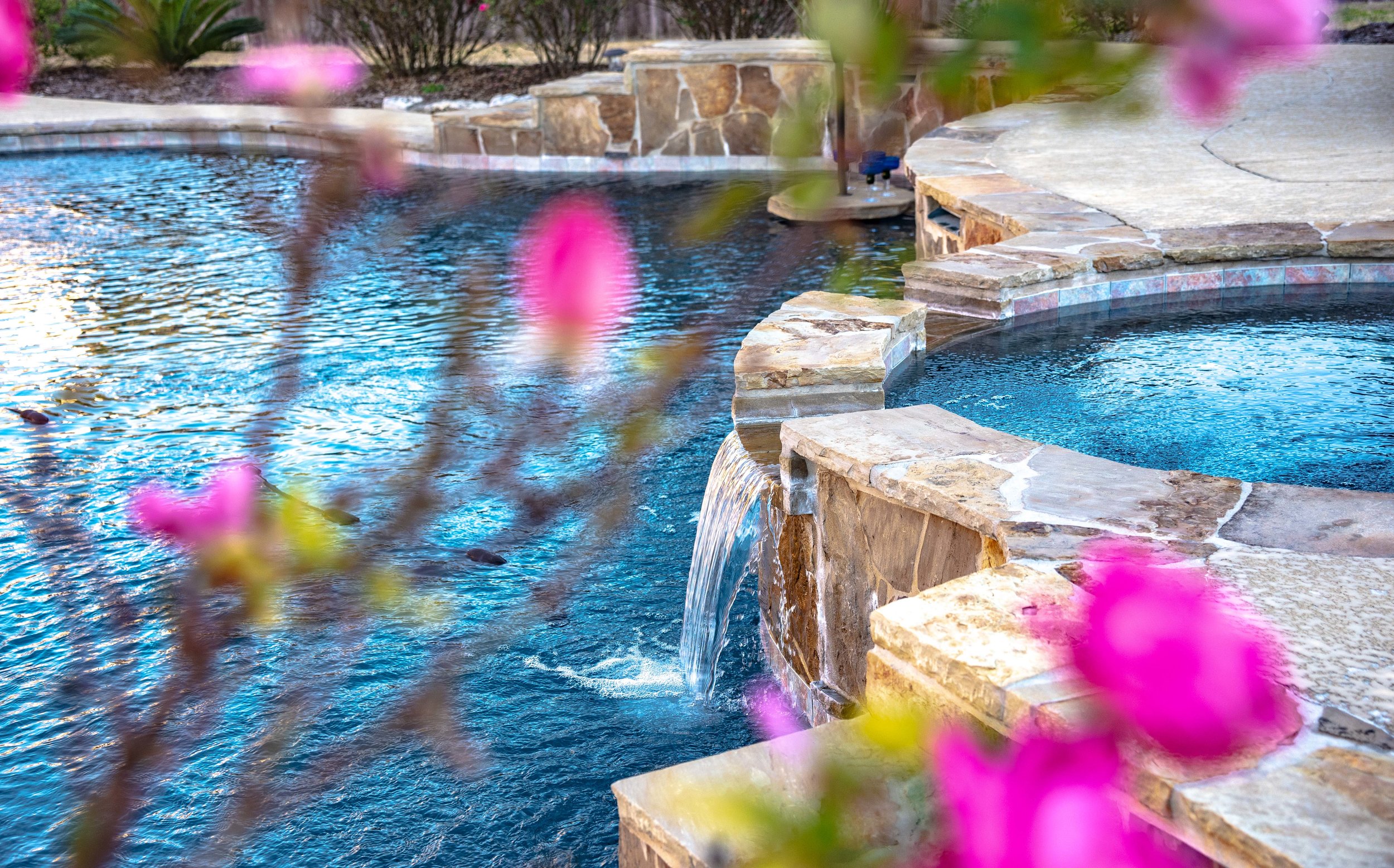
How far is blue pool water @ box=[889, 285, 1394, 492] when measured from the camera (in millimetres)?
3291

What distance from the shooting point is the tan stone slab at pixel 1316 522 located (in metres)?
2.19

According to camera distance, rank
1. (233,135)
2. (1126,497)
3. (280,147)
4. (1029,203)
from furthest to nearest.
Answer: (233,135), (280,147), (1029,203), (1126,497)

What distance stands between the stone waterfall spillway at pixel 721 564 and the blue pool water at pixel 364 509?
0.22ft

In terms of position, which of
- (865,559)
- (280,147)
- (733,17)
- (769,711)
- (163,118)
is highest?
(733,17)

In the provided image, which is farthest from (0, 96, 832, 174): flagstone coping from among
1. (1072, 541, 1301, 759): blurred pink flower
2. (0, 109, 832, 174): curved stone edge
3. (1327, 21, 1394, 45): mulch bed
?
(1072, 541, 1301, 759): blurred pink flower

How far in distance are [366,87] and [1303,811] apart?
45.4 ft

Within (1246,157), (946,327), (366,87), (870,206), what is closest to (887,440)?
(946,327)

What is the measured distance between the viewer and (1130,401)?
368 centimetres

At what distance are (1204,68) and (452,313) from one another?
599cm

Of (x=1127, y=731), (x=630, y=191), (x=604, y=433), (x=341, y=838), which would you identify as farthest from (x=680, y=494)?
(x=630, y=191)

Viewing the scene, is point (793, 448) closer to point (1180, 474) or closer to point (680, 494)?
point (1180, 474)

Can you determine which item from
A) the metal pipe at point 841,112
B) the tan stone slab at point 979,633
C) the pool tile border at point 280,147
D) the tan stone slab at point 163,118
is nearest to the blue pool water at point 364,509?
the metal pipe at point 841,112

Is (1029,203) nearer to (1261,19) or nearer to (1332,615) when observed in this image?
(1332,615)

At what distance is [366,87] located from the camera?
45.6ft
